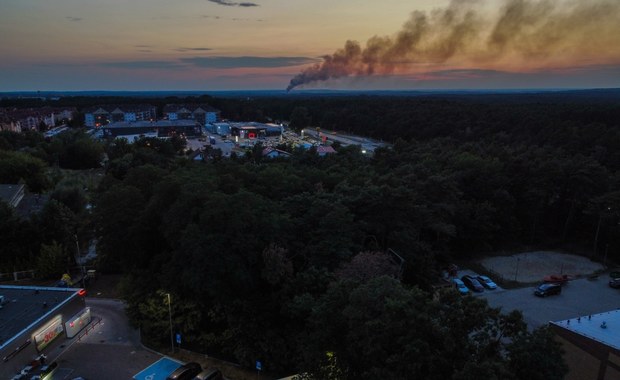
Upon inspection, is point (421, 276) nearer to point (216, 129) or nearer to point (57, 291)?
point (57, 291)

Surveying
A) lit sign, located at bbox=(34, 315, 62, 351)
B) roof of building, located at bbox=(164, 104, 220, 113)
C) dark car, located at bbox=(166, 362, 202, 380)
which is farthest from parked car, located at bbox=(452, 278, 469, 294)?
roof of building, located at bbox=(164, 104, 220, 113)

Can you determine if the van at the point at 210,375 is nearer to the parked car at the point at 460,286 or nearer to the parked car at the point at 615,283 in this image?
the parked car at the point at 460,286

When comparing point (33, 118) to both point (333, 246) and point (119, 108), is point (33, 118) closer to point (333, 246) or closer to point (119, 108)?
point (119, 108)

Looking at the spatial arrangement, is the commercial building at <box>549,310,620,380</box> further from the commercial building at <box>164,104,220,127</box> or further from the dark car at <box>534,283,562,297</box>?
the commercial building at <box>164,104,220,127</box>

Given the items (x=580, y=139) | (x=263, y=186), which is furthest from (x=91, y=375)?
(x=580, y=139)

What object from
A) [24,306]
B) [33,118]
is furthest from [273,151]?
[33,118]

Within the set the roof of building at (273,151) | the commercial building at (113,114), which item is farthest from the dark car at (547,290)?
the commercial building at (113,114)

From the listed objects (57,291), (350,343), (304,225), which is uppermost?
(304,225)
